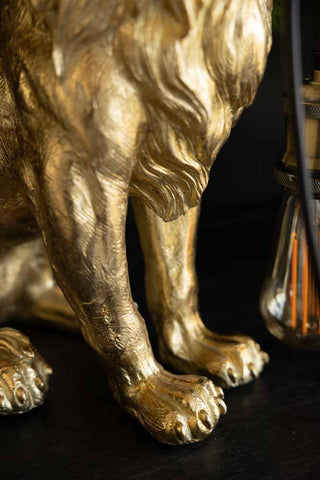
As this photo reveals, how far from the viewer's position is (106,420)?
2.71 ft

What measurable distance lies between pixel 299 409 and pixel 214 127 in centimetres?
33

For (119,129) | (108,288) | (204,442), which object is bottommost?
(204,442)

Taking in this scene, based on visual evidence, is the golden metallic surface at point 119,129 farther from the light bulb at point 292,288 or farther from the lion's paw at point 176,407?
the light bulb at point 292,288

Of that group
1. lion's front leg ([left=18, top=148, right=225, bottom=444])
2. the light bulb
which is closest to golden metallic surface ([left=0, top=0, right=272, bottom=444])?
lion's front leg ([left=18, top=148, right=225, bottom=444])

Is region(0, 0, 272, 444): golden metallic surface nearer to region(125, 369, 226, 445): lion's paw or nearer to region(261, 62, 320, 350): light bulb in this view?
region(125, 369, 226, 445): lion's paw

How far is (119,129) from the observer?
65cm

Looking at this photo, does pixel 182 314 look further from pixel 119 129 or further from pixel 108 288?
pixel 119 129

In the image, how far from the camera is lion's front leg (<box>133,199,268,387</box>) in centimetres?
88

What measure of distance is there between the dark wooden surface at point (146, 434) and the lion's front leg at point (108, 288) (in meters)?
0.03

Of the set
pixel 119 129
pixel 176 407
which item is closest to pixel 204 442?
pixel 176 407

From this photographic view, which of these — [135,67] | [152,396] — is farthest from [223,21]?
[152,396]

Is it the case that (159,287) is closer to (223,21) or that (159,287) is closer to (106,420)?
(106,420)

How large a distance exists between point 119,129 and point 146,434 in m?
0.32

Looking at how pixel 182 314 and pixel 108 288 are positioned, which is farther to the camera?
pixel 182 314
